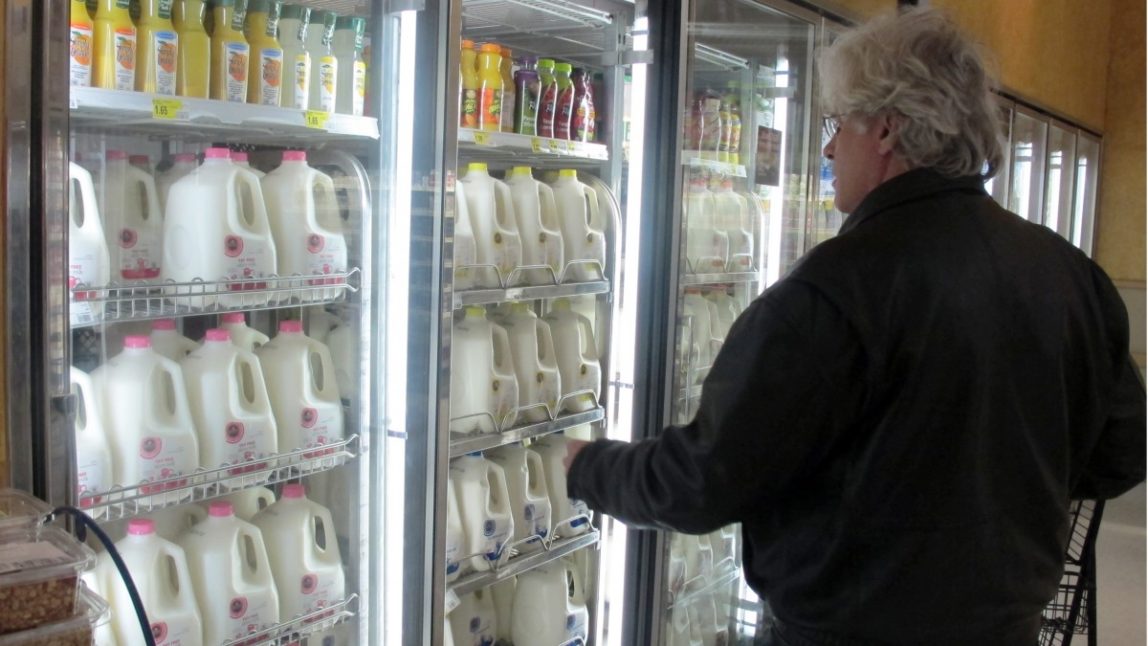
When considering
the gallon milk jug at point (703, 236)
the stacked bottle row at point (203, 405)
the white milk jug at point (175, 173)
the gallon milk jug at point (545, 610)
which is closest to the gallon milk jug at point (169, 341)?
the stacked bottle row at point (203, 405)

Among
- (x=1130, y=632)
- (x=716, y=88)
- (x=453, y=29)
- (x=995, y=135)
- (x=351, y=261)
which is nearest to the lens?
(x=995, y=135)

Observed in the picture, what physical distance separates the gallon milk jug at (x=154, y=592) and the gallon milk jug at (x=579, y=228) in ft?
3.99

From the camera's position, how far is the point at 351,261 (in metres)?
2.16

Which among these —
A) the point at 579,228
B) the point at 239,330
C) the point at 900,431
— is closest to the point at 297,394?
the point at 239,330

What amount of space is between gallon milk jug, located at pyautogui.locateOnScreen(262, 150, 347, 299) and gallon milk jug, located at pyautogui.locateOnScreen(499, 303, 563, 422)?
0.63 metres

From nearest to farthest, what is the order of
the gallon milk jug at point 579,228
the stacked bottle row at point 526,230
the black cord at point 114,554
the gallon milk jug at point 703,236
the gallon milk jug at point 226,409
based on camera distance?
the black cord at point 114,554
the gallon milk jug at point 226,409
the stacked bottle row at point 526,230
the gallon milk jug at point 579,228
the gallon milk jug at point 703,236

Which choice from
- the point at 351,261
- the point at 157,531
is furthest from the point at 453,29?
the point at 157,531

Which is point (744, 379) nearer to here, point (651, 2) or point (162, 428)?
point (162, 428)

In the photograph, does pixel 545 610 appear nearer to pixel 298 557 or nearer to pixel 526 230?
pixel 298 557

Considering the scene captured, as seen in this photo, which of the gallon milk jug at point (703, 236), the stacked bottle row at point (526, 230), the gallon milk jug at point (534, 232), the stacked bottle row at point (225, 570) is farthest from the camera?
the gallon milk jug at point (703, 236)

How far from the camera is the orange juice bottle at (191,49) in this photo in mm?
1828

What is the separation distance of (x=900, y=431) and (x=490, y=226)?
47.7 inches

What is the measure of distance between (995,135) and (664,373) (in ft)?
3.82

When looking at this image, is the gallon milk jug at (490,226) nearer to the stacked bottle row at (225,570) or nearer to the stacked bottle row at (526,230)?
the stacked bottle row at (526,230)
